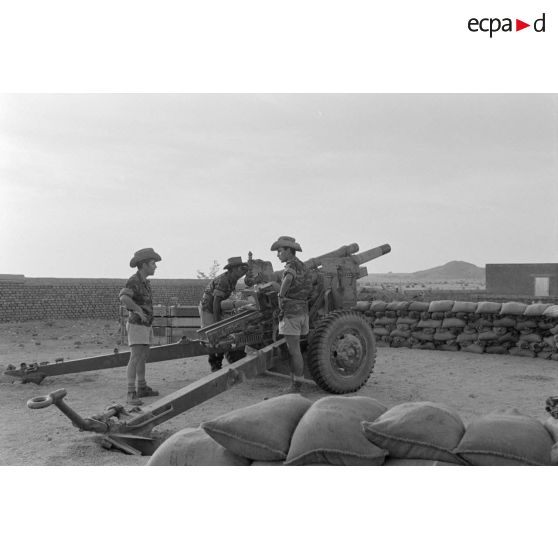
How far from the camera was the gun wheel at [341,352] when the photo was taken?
679 centimetres

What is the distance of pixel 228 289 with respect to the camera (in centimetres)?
796

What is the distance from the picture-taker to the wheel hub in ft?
23.0

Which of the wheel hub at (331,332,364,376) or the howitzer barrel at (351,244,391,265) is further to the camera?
the howitzer barrel at (351,244,391,265)

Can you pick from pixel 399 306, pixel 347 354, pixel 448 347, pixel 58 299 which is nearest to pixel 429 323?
pixel 448 347

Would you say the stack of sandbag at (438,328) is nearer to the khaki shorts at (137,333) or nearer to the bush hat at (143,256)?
the bush hat at (143,256)

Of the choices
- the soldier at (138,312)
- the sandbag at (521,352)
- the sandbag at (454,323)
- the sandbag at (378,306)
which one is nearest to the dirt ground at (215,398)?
the sandbag at (521,352)

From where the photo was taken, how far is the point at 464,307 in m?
10.4

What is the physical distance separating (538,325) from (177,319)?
6529 millimetres

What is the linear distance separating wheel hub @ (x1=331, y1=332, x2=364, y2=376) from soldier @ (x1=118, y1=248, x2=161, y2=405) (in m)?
2.14

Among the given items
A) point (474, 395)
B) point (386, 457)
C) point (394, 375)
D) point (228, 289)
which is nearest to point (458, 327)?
point (394, 375)

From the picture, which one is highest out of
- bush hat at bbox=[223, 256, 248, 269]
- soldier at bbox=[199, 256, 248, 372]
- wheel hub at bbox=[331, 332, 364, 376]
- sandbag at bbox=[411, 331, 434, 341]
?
bush hat at bbox=[223, 256, 248, 269]

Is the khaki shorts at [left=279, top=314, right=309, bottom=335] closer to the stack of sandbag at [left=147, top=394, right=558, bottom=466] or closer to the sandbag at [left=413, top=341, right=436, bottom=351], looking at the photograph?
the stack of sandbag at [left=147, top=394, right=558, bottom=466]

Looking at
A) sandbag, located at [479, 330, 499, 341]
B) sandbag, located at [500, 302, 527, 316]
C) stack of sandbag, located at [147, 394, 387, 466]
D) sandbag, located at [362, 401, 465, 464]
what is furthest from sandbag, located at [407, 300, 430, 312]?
sandbag, located at [362, 401, 465, 464]

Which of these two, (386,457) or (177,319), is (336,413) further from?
(177,319)
